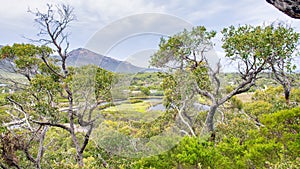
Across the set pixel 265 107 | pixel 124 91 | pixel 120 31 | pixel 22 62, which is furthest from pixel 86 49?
pixel 265 107

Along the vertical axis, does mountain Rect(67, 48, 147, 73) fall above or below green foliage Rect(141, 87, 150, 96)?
above

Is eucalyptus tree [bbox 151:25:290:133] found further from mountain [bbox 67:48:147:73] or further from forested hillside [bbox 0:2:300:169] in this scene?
mountain [bbox 67:48:147:73]

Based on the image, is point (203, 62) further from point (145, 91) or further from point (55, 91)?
point (55, 91)

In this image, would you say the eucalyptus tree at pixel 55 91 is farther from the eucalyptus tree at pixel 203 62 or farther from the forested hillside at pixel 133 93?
the eucalyptus tree at pixel 203 62

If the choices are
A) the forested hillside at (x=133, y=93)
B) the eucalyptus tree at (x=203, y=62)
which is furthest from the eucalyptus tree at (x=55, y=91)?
the eucalyptus tree at (x=203, y=62)

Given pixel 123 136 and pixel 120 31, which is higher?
pixel 120 31

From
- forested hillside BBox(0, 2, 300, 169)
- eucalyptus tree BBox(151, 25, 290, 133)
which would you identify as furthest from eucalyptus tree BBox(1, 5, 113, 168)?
eucalyptus tree BBox(151, 25, 290, 133)

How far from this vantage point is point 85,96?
6.09 m

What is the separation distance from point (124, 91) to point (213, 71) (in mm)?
3326

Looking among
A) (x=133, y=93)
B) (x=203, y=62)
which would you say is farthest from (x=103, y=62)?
(x=203, y=62)

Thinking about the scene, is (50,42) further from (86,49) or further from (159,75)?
(159,75)

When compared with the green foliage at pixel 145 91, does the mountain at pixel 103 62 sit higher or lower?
higher

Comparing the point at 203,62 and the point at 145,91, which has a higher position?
the point at 203,62

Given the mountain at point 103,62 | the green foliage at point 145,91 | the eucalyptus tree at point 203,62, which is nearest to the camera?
the mountain at point 103,62
